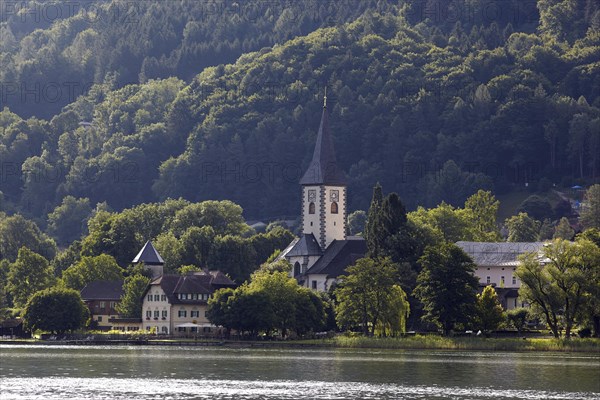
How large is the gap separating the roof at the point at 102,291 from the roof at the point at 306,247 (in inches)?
718

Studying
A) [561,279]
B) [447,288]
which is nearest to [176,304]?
[447,288]

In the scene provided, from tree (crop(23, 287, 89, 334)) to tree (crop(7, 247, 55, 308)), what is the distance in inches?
858

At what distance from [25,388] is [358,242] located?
89.9m

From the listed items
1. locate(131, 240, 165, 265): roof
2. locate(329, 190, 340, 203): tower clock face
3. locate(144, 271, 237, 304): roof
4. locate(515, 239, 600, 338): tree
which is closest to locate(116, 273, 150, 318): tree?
locate(144, 271, 237, 304): roof

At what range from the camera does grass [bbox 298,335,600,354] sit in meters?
125

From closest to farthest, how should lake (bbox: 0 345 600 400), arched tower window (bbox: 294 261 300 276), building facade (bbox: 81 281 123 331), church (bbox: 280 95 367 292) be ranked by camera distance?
1. lake (bbox: 0 345 600 400)
2. building facade (bbox: 81 281 123 331)
3. church (bbox: 280 95 367 292)
4. arched tower window (bbox: 294 261 300 276)

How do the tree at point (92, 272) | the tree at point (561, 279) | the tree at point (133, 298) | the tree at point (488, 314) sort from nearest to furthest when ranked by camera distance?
the tree at point (561, 279), the tree at point (488, 314), the tree at point (133, 298), the tree at point (92, 272)

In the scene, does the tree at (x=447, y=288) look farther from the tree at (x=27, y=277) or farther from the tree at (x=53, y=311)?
the tree at (x=27, y=277)

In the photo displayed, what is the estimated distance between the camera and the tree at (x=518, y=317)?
140m

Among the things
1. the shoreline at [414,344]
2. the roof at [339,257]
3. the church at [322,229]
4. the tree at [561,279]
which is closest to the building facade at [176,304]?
the roof at [339,257]

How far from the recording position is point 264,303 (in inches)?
5571

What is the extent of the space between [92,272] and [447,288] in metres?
56.4

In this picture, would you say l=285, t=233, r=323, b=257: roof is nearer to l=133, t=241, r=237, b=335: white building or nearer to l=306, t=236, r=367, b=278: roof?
l=306, t=236, r=367, b=278: roof

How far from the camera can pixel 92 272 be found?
178375 mm
